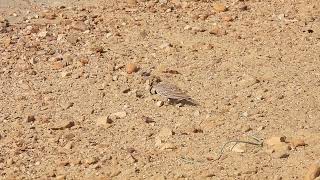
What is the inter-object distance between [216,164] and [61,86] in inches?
53.0

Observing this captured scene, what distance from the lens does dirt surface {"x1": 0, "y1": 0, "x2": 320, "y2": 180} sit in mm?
3668

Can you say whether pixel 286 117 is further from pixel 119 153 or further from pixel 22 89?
pixel 22 89

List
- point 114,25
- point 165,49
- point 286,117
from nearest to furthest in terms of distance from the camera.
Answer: point 286,117, point 165,49, point 114,25

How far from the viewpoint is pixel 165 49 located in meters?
5.00

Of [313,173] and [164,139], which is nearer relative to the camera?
[313,173]

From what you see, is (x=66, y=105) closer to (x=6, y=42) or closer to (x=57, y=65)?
(x=57, y=65)

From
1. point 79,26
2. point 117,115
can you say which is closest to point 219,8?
point 79,26

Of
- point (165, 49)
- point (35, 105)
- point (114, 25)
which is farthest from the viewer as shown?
point (114, 25)

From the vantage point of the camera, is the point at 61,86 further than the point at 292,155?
Yes

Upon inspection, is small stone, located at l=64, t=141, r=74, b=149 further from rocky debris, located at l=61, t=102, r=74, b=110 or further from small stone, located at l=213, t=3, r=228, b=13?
small stone, located at l=213, t=3, r=228, b=13

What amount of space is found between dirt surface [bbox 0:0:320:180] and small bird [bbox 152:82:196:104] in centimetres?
5

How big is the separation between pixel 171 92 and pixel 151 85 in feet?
0.54

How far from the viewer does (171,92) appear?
14.3ft

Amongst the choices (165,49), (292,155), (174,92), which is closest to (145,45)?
(165,49)
